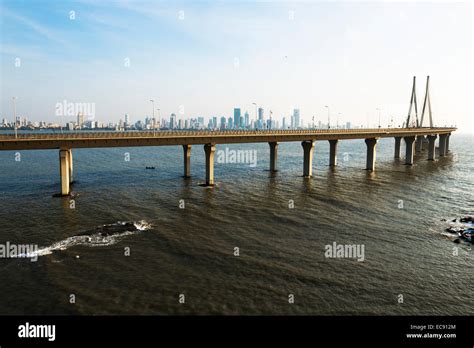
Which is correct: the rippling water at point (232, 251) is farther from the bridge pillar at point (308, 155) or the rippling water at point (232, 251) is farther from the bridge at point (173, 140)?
the bridge pillar at point (308, 155)

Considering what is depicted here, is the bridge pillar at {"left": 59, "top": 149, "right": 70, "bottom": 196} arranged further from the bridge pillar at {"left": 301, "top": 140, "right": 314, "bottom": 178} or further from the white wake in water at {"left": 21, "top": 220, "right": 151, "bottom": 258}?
the bridge pillar at {"left": 301, "top": 140, "right": 314, "bottom": 178}

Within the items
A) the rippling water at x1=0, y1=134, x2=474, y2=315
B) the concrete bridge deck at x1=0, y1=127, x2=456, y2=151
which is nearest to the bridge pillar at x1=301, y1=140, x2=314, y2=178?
the concrete bridge deck at x1=0, y1=127, x2=456, y2=151

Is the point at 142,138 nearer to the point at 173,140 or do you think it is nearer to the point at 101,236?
the point at 173,140

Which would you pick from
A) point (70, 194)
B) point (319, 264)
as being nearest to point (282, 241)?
point (319, 264)
